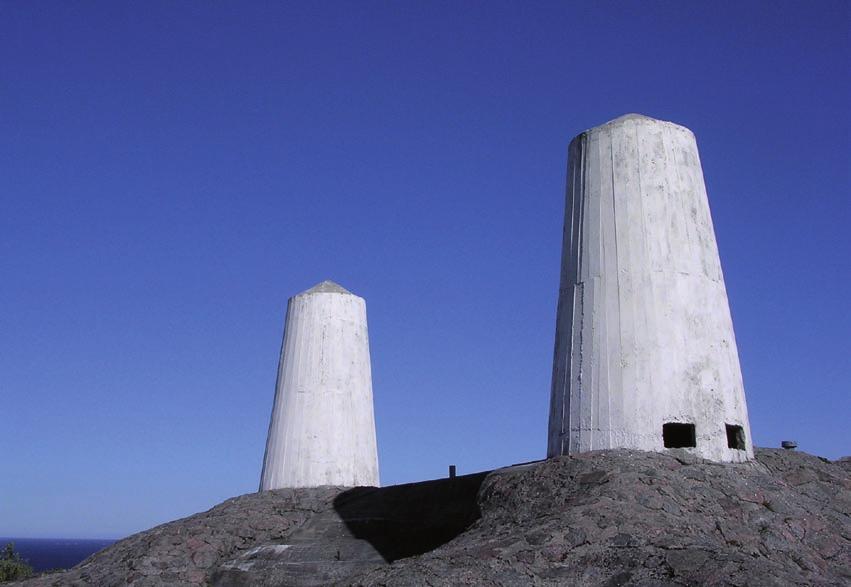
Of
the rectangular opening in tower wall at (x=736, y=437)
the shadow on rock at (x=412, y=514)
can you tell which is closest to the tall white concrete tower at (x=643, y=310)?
the rectangular opening in tower wall at (x=736, y=437)

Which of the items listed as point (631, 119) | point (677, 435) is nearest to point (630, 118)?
point (631, 119)

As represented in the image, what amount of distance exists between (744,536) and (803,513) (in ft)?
3.42

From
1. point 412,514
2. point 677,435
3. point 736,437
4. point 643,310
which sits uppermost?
point 643,310

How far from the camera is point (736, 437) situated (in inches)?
417

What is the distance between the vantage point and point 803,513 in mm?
9008

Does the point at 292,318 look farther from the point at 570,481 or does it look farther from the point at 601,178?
the point at 570,481

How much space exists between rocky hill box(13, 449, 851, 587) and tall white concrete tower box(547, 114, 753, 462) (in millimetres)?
570

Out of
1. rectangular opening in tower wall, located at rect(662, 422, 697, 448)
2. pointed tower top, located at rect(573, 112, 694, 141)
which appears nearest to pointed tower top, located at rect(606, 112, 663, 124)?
pointed tower top, located at rect(573, 112, 694, 141)

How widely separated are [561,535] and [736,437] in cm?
362

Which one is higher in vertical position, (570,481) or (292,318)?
(292,318)

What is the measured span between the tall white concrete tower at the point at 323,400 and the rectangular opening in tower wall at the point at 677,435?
7263 millimetres

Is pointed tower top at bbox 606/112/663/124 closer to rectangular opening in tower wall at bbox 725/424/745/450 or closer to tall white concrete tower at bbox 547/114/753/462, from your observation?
tall white concrete tower at bbox 547/114/753/462

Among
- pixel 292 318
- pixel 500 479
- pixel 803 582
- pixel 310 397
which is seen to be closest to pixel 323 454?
pixel 310 397

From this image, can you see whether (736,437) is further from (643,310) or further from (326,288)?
(326,288)
